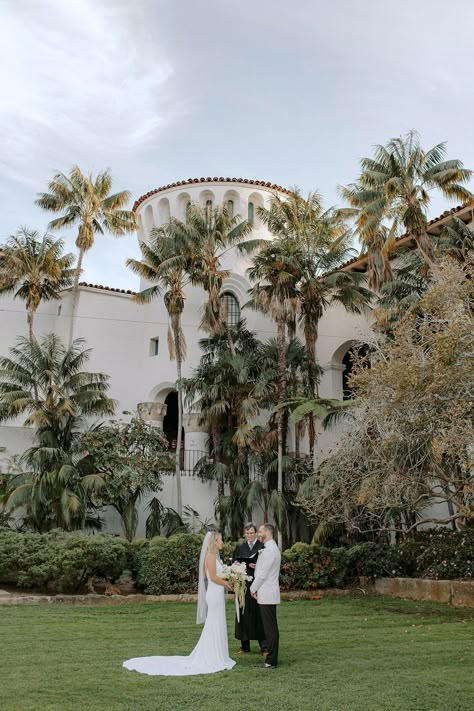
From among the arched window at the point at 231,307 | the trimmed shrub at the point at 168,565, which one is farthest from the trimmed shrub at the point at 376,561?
the arched window at the point at 231,307

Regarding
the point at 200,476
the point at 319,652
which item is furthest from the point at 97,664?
the point at 200,476

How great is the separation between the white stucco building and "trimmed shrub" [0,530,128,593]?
8616mm

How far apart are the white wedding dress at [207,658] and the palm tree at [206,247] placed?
14.7m

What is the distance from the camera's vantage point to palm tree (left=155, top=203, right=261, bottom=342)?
22.1 metres

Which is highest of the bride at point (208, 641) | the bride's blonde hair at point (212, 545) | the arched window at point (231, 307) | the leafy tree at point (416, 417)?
the arched window at point (231, 307)

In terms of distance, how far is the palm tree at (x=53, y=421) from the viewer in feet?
60.0

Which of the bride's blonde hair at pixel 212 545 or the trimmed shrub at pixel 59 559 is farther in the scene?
the trimmed shrub at pixel 59 559

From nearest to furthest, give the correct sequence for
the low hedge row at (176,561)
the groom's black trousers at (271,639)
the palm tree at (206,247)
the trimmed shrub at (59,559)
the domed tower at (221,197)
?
the groom's black trousers at (271,639) < the trimmed shrub at (59,559) < the low hedge row at (176,561) < the palm tree at (206,247) < the domed tower at (221,197)

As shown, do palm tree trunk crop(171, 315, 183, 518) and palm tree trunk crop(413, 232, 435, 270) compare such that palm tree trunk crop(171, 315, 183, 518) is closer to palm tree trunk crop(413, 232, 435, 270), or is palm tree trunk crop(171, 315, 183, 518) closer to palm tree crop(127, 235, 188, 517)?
palm tree crop(127, 235, 188, 517)

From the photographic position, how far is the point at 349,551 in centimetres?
1709

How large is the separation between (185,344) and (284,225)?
5.46 metres

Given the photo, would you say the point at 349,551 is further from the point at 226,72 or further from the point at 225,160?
the point at 225,160

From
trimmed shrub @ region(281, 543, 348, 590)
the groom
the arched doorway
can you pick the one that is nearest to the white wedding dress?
the groom

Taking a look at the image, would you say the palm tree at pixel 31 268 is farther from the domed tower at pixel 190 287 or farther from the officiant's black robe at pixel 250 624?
the officiant's black robe at pixel 250 624
